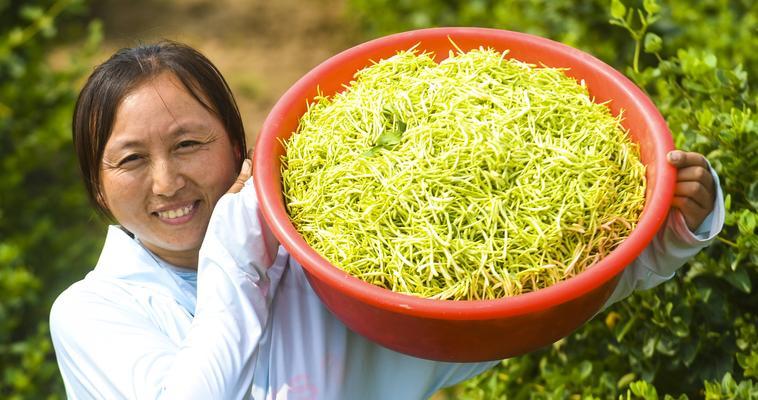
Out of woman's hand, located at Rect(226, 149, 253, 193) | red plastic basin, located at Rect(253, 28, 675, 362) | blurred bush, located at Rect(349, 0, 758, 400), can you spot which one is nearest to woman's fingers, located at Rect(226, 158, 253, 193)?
woman's hand, located at Rect(226, 149, 253, 193)

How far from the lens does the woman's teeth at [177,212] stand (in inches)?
87.6

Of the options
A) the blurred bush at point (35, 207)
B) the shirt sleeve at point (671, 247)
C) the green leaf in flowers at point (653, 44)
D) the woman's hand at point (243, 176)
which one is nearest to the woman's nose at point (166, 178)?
the woman's hand at point (243, 176)

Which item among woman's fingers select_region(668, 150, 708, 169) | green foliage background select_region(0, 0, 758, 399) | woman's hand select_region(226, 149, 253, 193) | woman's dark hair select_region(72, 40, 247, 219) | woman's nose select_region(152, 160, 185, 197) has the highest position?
woman's dark hair select_region(72, 40, 247, 219)

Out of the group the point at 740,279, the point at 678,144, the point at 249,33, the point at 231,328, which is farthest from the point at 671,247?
the point at 249,33

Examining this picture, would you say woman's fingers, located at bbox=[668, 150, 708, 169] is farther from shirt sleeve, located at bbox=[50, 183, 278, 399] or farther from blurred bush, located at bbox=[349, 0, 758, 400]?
shirt sleeve, located at bbox=[50, 183, 278, 399]

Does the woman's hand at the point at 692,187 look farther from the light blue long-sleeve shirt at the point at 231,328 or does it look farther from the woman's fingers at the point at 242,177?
the woman's fingers at the point at 242,177

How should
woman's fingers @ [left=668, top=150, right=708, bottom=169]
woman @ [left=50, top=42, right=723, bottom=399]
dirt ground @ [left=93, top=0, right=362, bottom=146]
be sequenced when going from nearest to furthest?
1. woman's fingers @ [left=668, top=150, right=708, bottom=169]
2. woman @ [left=50, top=42, right=723, bottom=399]
3. dirt ground @ [left=93, top=0, right=362, bottom=146]

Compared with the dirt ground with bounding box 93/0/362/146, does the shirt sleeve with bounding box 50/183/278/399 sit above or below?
above

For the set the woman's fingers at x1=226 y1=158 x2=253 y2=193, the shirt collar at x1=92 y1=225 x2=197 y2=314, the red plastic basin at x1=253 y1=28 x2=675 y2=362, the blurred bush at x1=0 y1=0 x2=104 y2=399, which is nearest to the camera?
the red plastic basin at x1=253 y1=28 x2=675 y2=362

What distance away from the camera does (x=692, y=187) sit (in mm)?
1934

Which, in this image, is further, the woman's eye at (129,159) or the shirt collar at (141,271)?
the shirt collar at (141,271)

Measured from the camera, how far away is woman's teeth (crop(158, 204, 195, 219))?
7.30 ft

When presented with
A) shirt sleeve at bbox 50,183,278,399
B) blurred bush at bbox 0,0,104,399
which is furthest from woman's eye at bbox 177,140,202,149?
blurred bush at bbox 0,0,104,399

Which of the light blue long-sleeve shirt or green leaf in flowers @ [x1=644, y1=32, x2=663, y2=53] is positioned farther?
green leaf in flowers @ [x1=644, y1=32, x2=663, y2=53]
